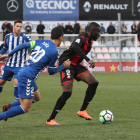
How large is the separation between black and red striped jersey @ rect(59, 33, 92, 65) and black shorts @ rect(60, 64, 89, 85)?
123 mm

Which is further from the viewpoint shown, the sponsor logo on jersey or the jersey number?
the sponsor logo on jersey

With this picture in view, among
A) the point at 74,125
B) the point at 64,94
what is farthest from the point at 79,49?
the point at 74,125

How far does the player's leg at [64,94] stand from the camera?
5801mm

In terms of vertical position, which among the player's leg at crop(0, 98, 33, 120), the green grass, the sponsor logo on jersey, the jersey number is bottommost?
the green grass

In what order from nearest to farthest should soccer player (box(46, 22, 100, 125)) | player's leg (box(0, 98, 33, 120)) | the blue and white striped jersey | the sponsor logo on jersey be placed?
player's leg (box(0, 98, 33, 120)), soccer player (box(46, 22, 100, 125)), the blue and white striped jersey, the sponsor logo on jersey

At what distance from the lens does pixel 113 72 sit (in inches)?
808

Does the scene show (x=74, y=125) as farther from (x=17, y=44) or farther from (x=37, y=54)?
(x=17, y=44)

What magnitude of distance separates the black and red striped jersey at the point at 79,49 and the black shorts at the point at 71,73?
0.12 metres

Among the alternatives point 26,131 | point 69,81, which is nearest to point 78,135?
point 26,131

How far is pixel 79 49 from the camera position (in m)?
6.11

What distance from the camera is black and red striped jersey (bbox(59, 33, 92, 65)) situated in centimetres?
611

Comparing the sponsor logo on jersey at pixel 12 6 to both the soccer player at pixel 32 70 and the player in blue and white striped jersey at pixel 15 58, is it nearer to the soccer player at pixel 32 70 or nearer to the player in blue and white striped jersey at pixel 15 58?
the player in blue and white striped jersey at pixel 15 58

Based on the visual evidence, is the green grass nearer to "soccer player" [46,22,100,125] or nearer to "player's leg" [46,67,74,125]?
"player's leg" [46,67,74,125]

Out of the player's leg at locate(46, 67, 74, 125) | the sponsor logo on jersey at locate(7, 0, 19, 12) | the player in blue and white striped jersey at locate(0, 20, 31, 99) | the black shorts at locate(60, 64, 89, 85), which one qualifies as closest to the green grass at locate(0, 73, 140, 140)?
the player's leg at locate(46, 67, 74, 125)
